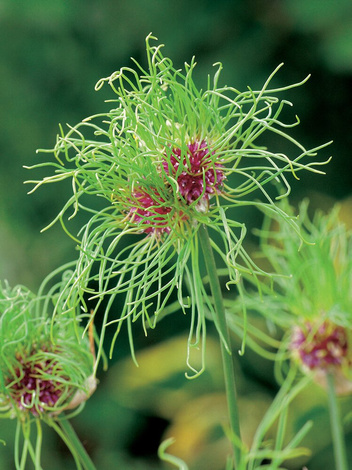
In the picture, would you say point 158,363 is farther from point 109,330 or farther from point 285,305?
point 285,305

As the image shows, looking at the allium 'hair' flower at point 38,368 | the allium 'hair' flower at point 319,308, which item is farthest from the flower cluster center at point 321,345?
the allium 'hair' flower at point 38,368

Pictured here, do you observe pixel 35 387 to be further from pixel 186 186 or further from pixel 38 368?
pixel 186 186

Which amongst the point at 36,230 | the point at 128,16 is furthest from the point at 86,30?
the point at 36,230

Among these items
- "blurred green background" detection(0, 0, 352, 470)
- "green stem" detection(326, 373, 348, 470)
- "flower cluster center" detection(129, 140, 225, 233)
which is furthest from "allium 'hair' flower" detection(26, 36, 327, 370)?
"blurred green background" detection(0, 0, 352, 470)

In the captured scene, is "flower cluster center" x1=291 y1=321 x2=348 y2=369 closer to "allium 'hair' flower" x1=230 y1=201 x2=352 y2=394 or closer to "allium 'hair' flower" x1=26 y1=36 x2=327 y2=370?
"allium 'hair' flower" x1=230 y1=201 x2=352 y2=394

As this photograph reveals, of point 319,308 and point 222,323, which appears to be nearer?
point 222,323

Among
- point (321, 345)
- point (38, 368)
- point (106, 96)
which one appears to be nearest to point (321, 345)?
point (321, 345)
